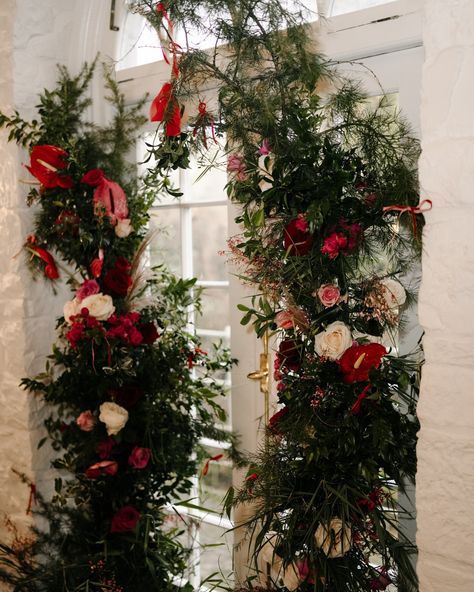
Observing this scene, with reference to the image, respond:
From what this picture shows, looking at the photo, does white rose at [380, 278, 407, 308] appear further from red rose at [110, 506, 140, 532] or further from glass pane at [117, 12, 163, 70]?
glass pane at [117, 12, 163, 70]

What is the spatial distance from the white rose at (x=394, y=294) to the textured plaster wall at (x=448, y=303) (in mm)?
89

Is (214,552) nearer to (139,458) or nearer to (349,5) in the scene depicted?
(139,458)

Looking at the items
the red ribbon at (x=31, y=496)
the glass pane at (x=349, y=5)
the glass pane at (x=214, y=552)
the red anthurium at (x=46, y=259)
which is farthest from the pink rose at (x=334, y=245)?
the red ribbon at (x=31, y=496)

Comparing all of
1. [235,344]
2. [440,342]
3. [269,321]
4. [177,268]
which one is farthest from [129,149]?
[440,342]

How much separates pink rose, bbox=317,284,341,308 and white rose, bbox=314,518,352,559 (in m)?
0.46

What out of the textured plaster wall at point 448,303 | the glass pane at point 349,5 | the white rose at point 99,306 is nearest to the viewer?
the textured plaster wall at point 448,303

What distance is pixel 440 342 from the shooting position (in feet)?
4.30

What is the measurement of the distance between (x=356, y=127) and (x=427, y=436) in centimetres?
69

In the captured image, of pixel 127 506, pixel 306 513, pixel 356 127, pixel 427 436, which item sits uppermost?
pixel 356 127

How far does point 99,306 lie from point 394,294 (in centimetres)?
103

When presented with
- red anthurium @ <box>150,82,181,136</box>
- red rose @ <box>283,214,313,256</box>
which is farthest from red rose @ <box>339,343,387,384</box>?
red anthurium @ <box>150,82,181,136</box>

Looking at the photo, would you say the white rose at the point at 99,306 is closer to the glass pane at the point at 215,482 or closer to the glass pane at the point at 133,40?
the glass pane at the point at 215,482

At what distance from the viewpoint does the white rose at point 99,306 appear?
211 centimetres

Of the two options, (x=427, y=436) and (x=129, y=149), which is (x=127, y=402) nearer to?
(x=129, y=149)
